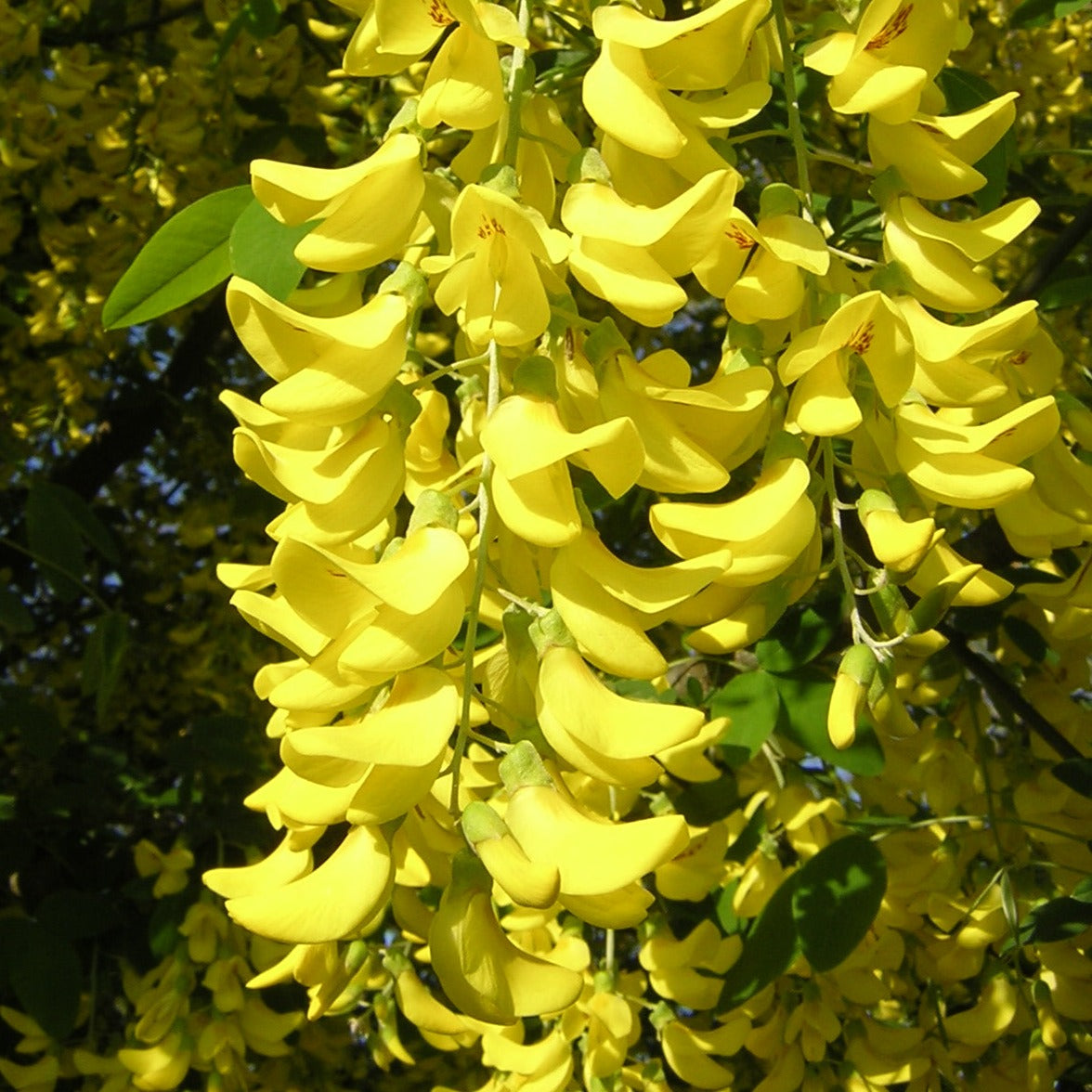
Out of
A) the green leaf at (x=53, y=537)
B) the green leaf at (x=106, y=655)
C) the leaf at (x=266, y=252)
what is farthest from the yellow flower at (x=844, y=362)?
the green leaf at (x=53, y=537)

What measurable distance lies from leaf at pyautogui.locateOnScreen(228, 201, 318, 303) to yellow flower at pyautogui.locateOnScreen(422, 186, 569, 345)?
26 centimetres

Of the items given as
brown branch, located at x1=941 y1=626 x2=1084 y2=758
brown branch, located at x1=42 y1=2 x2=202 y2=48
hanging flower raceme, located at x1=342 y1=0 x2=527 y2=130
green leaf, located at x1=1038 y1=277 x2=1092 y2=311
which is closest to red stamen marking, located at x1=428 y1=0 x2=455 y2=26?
hanging flower raceme, located at x1=342 y1=0 x2=527 y2=130

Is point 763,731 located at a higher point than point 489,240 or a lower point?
lower

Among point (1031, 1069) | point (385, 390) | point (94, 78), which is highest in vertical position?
point (385, 390)

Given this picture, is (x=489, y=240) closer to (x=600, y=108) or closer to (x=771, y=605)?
(x=600, y=108)

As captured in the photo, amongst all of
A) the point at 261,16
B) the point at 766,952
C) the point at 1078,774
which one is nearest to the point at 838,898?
the point at 766,952

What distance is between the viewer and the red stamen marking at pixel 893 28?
31.9 inches

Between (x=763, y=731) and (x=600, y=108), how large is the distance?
79 cm

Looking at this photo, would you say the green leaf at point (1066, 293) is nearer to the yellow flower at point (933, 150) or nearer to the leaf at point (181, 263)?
the yellow flower at point (933, 150)

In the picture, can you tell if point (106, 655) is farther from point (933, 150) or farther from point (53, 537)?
point (933, 150)

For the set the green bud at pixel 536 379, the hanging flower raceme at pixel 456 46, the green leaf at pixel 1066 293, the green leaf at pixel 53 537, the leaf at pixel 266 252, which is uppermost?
the hanging flower raceme at pixel 456 46

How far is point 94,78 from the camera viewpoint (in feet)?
8.13

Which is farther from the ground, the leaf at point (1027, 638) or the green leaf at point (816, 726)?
the green leaf at point (816, 726)

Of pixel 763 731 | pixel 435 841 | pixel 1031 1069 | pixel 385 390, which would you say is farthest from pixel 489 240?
pixel 1031 1069
